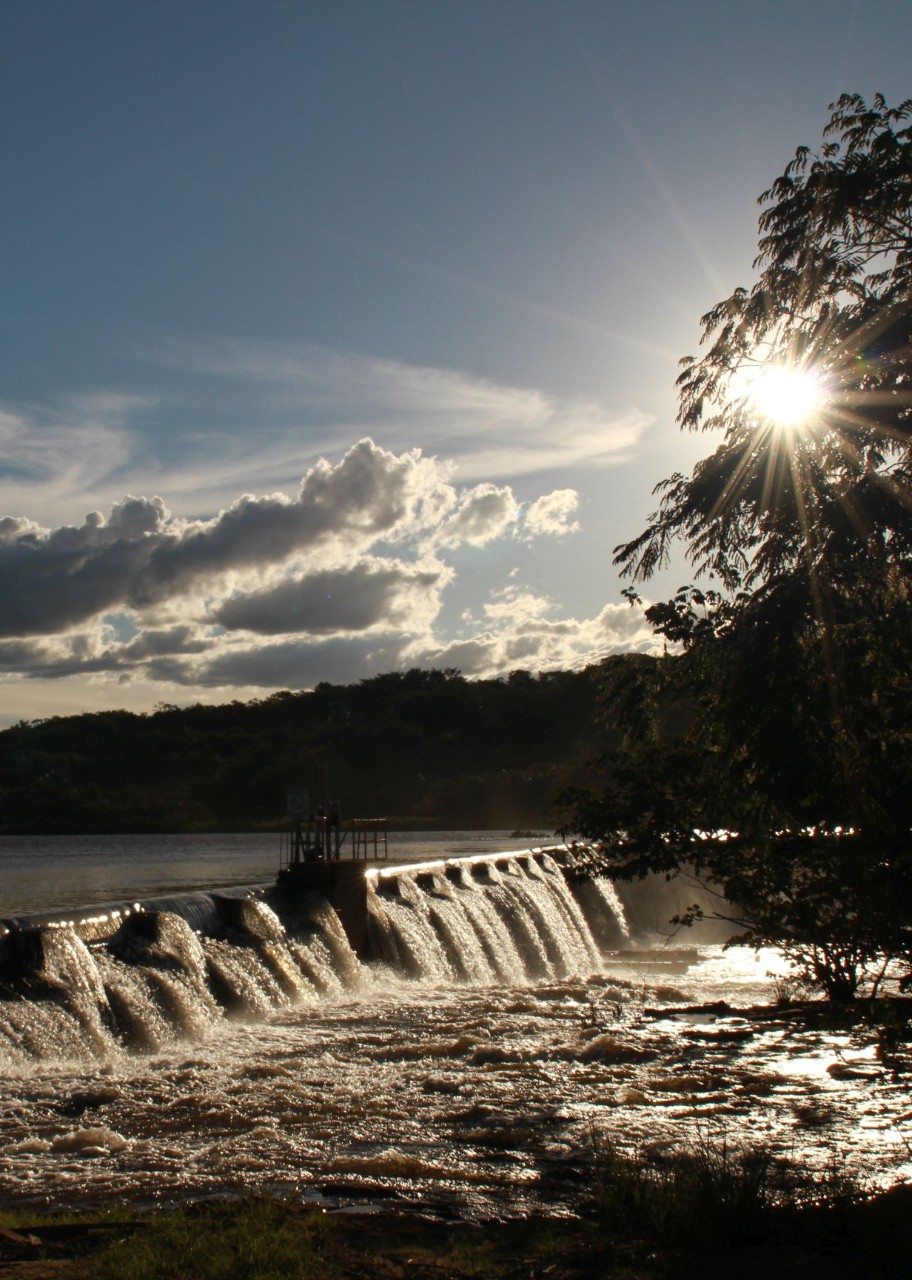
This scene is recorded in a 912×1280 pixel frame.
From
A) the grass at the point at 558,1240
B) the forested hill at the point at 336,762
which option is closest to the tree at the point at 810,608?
the grass at the point at 558,1240

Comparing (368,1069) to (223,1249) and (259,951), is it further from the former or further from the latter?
(223,1249)

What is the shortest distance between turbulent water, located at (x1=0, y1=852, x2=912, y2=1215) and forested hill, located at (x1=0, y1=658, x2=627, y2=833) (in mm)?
69287

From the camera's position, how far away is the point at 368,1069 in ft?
45.3

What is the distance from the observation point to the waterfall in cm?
1481

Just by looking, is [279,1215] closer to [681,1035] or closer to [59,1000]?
[59,1000]

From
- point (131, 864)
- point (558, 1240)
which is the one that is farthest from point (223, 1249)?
point (131, 864)

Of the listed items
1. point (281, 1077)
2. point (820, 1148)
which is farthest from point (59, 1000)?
point (820, 1148)

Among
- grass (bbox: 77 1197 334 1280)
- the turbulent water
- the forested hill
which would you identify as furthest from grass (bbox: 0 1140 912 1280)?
the forested hill

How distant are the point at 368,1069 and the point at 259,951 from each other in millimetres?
6192

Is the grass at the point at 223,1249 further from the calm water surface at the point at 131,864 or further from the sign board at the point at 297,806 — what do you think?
the calm water surface at the point at 131,864

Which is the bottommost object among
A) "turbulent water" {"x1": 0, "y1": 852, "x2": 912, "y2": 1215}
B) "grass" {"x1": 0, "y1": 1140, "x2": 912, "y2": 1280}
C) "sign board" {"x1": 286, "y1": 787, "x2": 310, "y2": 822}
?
"turbulent water" {"x1": 0, "y1": 852, "x2": 912, "y2": 1215}

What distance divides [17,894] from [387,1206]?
3119 centimetres

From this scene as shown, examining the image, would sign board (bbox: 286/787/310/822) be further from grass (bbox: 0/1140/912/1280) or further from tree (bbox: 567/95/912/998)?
grass (bbox: 0/1140/912/1280)

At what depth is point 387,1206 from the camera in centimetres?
844
